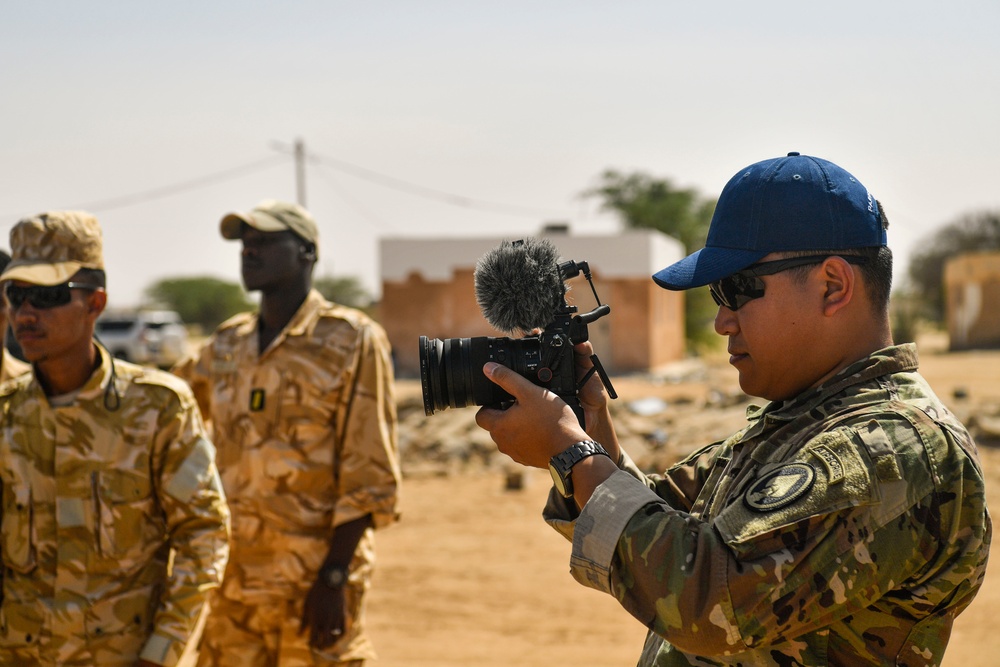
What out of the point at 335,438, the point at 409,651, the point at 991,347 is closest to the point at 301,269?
the point at 335,438

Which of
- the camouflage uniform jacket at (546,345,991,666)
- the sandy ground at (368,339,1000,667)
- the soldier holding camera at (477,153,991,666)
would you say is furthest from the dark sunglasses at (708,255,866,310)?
the sandy ground at (368,339,1000,667)

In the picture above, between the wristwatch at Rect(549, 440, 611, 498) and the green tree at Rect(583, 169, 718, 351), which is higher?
the wristwatch at Rect(549, 440, 611, 498)

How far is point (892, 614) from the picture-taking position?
1.79 meters

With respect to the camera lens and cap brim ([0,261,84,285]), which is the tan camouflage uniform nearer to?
cap brim ([0,261,84,285])

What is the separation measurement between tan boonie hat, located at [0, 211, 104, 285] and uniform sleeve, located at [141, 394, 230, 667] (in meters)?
0.57

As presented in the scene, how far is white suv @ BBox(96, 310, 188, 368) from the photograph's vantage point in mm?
28406

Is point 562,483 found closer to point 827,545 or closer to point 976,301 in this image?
point 827,545

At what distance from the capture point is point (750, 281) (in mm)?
1946

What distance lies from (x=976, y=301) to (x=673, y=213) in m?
11.1

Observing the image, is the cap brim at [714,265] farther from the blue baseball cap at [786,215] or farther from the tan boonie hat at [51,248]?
the tan boonie hat at [51,248]

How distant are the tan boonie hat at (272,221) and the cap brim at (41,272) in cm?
125

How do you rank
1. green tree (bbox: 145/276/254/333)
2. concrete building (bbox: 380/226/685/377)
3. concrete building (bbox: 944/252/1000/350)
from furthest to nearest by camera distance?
1. green tree (bbox: 145/276/254/333)
2. concrete building (bbox: 944/252/1000/350)
3. concrete building (bbox: 380/226/685/377)

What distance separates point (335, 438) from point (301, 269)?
85 cm

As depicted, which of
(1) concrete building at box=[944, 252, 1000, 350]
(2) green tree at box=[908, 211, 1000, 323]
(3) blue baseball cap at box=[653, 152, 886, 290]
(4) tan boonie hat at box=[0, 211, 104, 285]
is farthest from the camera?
(2) green tree at box=[908, 211, 1000, 323]
